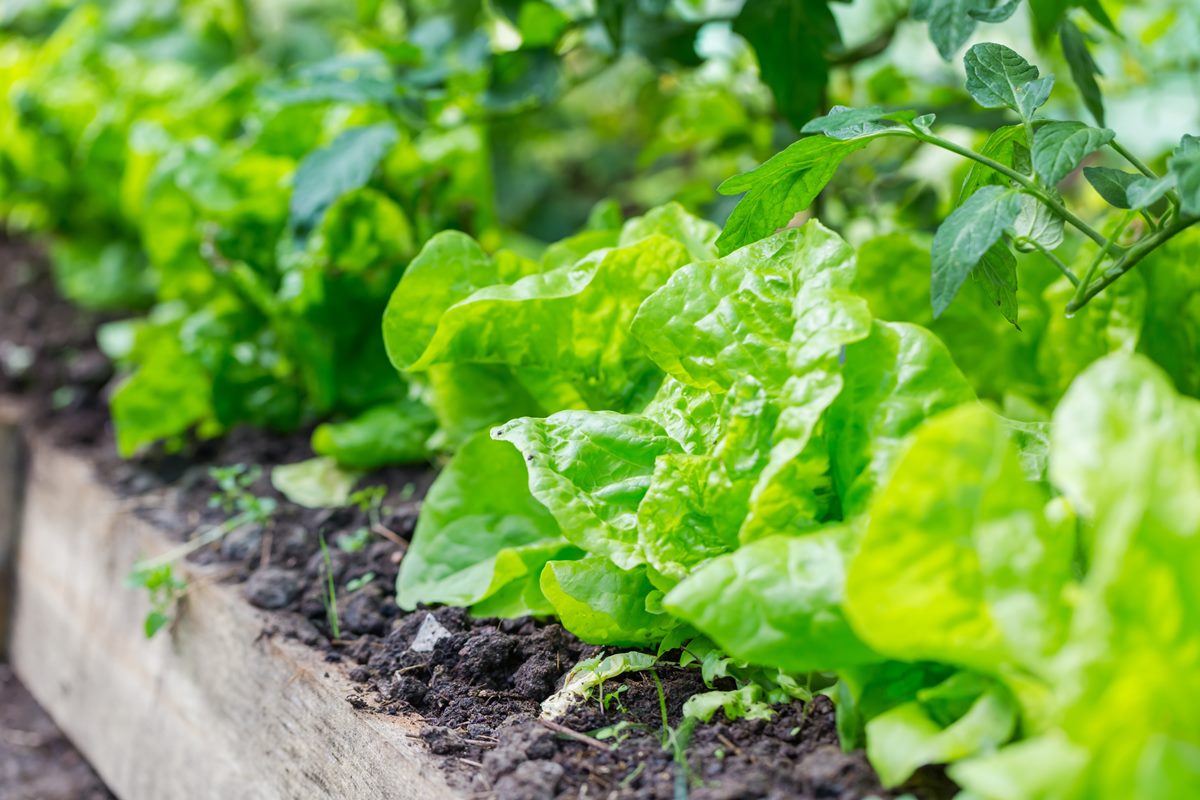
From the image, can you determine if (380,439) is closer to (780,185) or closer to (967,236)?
(780,185)

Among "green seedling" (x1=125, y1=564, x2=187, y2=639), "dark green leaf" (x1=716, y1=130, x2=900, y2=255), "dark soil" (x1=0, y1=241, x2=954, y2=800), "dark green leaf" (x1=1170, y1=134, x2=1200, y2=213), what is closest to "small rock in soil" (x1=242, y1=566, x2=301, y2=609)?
"dark soil" (x1=0, y1=241, x2=954, y2=800)

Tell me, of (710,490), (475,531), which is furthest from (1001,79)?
(475,531)

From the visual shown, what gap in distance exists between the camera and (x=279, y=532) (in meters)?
1.39

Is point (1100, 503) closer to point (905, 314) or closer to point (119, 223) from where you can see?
point (905, 314)

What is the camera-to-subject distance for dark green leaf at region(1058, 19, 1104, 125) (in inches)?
49.9

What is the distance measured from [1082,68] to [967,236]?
0.62 metres

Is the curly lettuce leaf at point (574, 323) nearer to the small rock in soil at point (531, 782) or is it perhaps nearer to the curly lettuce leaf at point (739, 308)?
the curly lettuce leaf at point (739, 308)

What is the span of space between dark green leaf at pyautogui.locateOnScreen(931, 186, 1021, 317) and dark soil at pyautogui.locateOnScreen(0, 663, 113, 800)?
4.61 ft

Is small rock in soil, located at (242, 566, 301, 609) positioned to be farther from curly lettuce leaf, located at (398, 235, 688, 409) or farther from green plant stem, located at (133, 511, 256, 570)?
curly lettuce leaf, located at (398, 235, 688, 409)

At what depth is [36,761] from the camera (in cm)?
173

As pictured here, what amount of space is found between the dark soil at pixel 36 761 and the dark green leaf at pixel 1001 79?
4.83 ft

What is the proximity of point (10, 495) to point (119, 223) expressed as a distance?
675mm

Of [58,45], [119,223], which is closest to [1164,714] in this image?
[119,223]

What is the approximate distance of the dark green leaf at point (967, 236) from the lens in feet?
2.56
